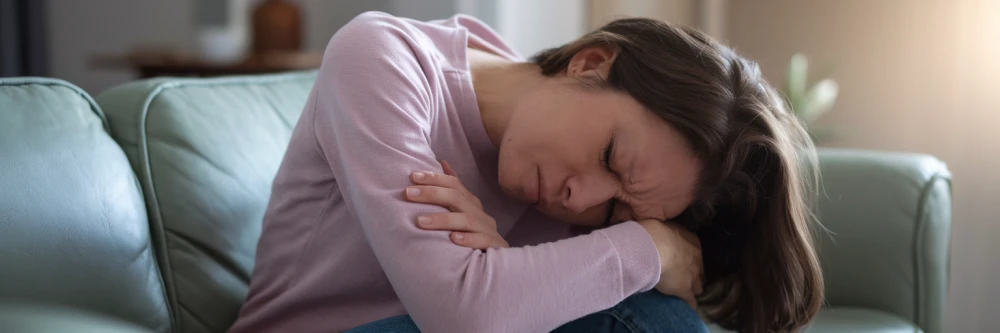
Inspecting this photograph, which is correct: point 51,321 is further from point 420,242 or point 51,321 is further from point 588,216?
point 588,216

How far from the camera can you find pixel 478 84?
1.13 metres

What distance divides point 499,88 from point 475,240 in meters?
0.26

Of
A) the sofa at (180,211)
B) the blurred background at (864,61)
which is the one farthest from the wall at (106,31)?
the sofa at (180,211)

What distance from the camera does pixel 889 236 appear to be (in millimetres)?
1412

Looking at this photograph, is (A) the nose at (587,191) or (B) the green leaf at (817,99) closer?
(A) the nose at (587,191)

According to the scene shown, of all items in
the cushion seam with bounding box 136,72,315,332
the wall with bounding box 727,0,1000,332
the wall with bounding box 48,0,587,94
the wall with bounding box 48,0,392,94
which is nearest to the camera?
the cushion seam with bounding box 136,72,315,332

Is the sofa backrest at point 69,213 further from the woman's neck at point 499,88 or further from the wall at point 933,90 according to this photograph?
the wall at point 933,90

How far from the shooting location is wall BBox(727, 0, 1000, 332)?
2.28 m

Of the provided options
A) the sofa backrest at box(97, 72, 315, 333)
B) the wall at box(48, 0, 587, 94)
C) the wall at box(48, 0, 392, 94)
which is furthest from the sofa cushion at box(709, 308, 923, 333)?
the wall at box(48, 0, 392, 94)

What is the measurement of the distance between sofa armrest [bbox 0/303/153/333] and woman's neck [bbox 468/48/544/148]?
1.56ft

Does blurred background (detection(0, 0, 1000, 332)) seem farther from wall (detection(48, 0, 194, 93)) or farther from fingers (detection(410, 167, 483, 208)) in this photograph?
fingers (detection(410, 167, 483, 208))

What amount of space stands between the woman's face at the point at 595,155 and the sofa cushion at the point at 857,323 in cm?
37

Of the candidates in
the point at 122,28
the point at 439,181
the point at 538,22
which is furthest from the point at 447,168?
the point at 122,28

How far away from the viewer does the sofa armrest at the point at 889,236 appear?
1.41 meters
